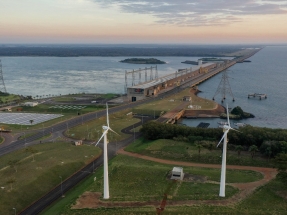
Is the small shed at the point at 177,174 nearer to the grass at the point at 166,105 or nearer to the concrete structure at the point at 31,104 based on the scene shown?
the grass at the point at 166,105

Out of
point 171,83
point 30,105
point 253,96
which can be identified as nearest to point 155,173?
point 30,105

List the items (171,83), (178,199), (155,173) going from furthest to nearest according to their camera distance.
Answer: (171,83), (155,173), (178,199)

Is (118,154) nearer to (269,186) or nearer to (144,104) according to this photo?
(269,186)

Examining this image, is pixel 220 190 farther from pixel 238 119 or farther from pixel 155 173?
pixel 238 119

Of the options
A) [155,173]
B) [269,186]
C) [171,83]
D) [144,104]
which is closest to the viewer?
[269,186]

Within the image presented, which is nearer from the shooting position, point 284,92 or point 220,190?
point 220,190

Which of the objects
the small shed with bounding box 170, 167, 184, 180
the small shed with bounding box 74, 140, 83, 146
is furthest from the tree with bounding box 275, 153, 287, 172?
the small shed with bounding box 74, 140, 83, 146

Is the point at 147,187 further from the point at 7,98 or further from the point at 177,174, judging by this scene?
the point at 7,98
